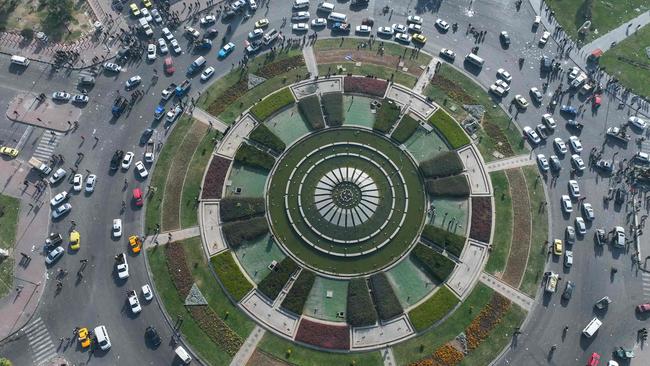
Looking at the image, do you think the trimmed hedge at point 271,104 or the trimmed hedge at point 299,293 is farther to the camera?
the trimmed hedge at point 271,104

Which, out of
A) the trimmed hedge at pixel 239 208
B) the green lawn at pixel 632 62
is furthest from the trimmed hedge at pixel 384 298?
the green lawn at pixel 632 62

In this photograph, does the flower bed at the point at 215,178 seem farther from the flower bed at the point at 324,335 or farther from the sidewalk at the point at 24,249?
the sidewalk at the point at 24,249

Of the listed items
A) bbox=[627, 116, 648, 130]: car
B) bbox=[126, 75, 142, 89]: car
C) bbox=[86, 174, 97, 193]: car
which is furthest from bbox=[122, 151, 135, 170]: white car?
bbox=[627, 116, 648, 130]: car

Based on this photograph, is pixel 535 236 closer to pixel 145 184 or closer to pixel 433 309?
pixel 433 309

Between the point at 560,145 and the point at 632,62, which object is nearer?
the point at 560,145

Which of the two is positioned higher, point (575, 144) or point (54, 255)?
point (575, 144)

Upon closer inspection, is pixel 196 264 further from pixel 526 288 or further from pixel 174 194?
pixel 526 288

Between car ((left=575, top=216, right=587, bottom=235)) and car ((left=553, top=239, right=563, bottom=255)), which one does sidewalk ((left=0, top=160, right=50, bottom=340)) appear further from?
car ((left=575, top=216, right=587, bottom=235))

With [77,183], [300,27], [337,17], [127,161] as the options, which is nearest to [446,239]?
[337,17]
